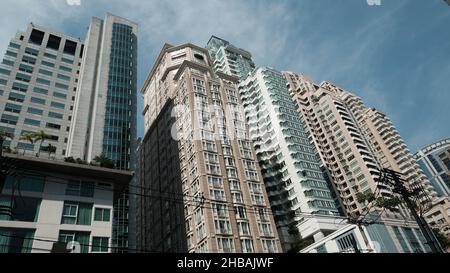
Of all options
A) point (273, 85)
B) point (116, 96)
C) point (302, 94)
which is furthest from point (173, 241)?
Answer: point (302, 94)

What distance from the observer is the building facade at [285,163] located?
250 ft

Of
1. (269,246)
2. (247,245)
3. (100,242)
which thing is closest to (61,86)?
(247,245)

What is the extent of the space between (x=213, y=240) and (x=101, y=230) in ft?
94.0

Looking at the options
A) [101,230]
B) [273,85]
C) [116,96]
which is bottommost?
[101,230]

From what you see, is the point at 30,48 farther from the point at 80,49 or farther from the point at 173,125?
the point at 173,125

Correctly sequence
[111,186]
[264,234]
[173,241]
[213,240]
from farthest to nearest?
1. [173,241]
2. [264,234]
3. [213,240]
4. [111,186]

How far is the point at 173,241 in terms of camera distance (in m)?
68.6

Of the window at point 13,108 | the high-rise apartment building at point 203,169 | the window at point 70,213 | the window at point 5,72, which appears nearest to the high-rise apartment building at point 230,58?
the high-rise apartment building at point 203,169

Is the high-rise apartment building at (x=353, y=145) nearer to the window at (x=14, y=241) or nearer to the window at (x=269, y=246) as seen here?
the window at (x=269, y=246)

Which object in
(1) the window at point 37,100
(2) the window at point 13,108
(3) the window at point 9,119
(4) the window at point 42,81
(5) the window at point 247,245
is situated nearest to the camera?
(5) the window at point 247,245

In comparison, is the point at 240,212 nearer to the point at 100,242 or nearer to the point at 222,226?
the point at 222,226

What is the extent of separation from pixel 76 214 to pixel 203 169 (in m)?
36.9

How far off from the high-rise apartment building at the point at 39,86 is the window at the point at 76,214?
38.3 m

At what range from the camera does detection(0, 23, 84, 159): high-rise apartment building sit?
71.0 meters
